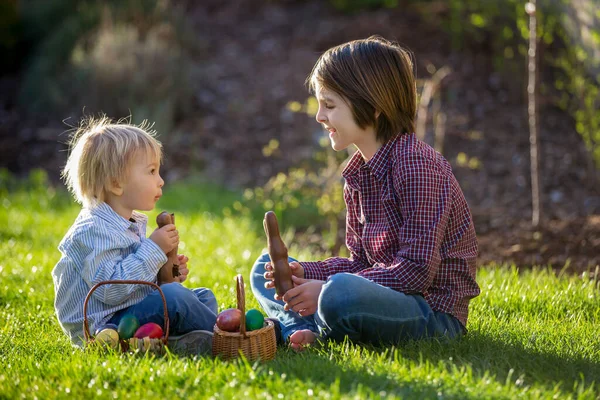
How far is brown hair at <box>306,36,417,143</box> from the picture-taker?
3449 millimetres

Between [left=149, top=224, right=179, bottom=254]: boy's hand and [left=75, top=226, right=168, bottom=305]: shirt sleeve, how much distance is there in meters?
0.03

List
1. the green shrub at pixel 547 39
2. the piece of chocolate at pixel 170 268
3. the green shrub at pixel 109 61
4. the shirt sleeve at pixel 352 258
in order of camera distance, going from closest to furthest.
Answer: the piece of chocolate at pixel 170 268 < the shirt sleeve at pixel 352 258 < the green shrub at pixel 547 39 < the green shrub at pixel 109 61

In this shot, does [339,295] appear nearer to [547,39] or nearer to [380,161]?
[380,161]

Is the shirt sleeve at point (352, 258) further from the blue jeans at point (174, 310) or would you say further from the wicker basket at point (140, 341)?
the wicker basket at point (140, 341)

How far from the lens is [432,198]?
3281mm

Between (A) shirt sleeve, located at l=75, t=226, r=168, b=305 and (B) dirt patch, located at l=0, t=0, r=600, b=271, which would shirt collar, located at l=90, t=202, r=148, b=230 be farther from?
(B) dirt patch, located at l=0, t=0, r=600, b=271

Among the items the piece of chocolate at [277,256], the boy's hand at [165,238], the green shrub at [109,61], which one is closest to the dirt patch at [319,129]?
the green shrub at [109,61]

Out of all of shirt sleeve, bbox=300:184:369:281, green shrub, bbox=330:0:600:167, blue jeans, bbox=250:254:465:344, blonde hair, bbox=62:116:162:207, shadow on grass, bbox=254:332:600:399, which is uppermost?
green shrub, bbox=330:0:600:167

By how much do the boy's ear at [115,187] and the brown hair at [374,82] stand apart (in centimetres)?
99

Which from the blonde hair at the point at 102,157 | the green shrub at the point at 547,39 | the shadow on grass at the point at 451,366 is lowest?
the shadow on grass at the point at 451,366

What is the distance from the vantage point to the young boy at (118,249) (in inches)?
131

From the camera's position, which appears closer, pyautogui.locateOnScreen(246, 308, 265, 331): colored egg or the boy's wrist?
pyautogui.locateOnScreen(246, 308, 265, 331): colored egg

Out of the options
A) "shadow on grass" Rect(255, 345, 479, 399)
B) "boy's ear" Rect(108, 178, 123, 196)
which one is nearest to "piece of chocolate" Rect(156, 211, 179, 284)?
"boy's ear" Rect(108, 178, 123, 196)

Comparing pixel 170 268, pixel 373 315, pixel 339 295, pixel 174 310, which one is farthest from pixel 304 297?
pixel 170 268
